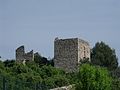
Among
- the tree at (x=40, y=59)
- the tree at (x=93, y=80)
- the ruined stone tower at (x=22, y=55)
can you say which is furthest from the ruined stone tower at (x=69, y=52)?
the tree at (x=93, y=80)

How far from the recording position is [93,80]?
127ft

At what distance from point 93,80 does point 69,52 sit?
78.7 ft

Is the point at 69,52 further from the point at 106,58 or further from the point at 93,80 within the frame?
the point at 93,80

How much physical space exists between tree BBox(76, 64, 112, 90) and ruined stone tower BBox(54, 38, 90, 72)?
21.1 m

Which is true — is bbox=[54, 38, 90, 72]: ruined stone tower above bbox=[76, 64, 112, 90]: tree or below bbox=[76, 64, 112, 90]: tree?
above

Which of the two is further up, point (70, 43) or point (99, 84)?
point (70, 43)

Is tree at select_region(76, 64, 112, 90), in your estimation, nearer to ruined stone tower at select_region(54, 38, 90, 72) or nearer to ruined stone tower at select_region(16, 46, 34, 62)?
ruined stone tower at select_region(54, 38, 90, 72)

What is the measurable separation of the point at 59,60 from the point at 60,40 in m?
2.80

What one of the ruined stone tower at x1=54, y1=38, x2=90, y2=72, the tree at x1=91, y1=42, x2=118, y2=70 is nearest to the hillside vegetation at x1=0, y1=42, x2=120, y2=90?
the tree at x1=91, y1=42, x2=118, y2=70

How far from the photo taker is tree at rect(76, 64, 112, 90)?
37.8 meters

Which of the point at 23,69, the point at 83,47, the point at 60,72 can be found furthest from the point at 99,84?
the point at 83,47

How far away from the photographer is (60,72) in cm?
5331

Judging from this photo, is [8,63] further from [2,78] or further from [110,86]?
[2,78]

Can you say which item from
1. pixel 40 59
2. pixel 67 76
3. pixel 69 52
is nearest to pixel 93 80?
pixel 67 76
